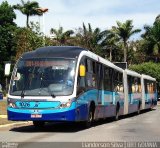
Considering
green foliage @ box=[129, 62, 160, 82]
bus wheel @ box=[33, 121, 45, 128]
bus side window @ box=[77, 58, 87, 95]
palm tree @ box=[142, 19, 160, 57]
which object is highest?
palm tree @ box=[142, 19, 160, 57]

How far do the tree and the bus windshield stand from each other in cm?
6403

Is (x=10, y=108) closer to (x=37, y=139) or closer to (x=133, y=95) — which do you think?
(x=37, y=139)

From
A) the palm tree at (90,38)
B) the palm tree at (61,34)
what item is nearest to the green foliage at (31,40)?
the palm tree at (90,38)

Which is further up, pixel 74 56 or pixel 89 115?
pixel 74 56

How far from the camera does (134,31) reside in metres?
76.3

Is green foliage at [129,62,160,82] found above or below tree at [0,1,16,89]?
below

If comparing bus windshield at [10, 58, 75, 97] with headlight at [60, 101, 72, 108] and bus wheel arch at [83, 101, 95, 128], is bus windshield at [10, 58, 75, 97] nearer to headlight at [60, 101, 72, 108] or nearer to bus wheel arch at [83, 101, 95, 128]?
headlight at [60, 101, 72, 108]

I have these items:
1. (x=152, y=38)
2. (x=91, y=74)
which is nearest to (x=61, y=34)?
(x=152, y=38)

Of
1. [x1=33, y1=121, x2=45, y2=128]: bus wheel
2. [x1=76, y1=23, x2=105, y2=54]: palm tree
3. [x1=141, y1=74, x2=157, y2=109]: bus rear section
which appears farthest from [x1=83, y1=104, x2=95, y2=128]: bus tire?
[x1=76, y1=23, x2=105, y2=54]: palm tree

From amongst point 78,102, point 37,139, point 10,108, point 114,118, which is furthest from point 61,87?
point 114,118

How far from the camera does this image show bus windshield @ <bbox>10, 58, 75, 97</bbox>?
17.6 meters

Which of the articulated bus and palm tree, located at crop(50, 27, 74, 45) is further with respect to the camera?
palm tree, located at crop(50, 27, 74, 45)

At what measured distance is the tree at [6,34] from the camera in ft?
271

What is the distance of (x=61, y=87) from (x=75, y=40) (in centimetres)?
5341
